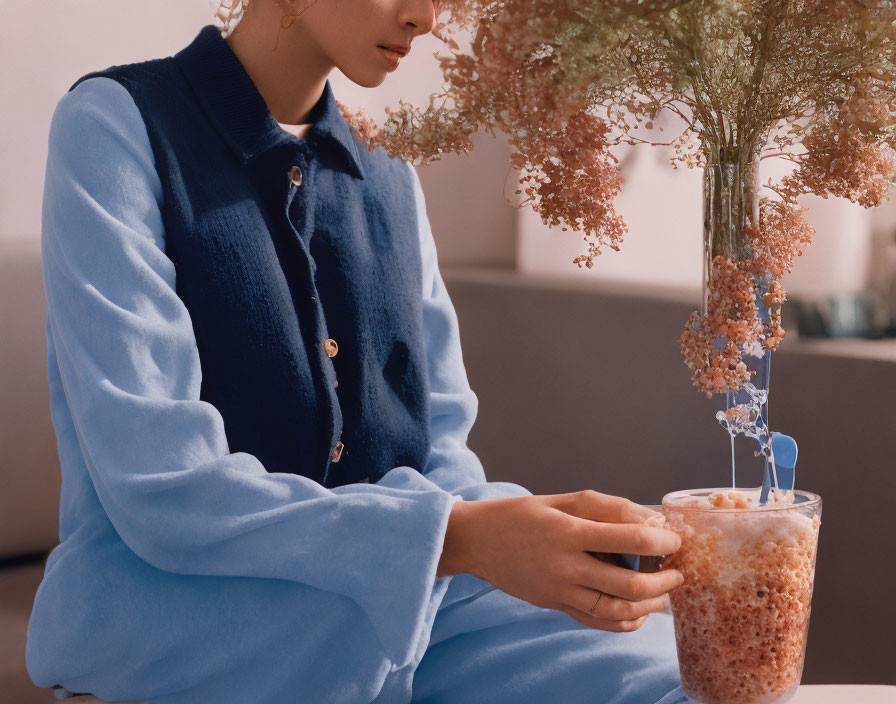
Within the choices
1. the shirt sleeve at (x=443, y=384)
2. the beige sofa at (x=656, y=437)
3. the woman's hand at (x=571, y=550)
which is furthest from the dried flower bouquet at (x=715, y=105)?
the beige sofa at (x=656, y=437)

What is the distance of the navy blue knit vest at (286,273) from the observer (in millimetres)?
796

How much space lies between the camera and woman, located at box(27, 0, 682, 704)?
0.65 m

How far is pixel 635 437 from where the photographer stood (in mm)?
1415

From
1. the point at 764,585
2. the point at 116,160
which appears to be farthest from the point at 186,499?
the point at 764,585

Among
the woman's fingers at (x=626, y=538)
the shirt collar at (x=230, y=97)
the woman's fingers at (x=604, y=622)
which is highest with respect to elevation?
the shirt collar at (x=230, y=97)

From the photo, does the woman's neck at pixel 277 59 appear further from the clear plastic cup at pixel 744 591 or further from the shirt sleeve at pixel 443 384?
the clear plastic cup at pixel 744 591

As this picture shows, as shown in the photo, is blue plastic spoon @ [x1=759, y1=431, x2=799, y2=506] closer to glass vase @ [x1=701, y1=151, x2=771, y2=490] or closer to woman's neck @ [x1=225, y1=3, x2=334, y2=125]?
glass vase @ [x1=701, y1=151, x2=771, y2=490]

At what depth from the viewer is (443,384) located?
1017 millimetres

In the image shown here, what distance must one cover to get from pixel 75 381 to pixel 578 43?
430 mm

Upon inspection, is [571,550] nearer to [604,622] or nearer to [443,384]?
[604,622]

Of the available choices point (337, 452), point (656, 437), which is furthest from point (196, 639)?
point (656, 437)

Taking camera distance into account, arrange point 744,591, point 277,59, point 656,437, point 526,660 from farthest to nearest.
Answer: point 656,437, point 277,59, point 526,660, point 744,591

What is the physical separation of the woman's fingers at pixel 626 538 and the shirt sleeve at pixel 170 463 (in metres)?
0.10

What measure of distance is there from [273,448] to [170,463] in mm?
154
